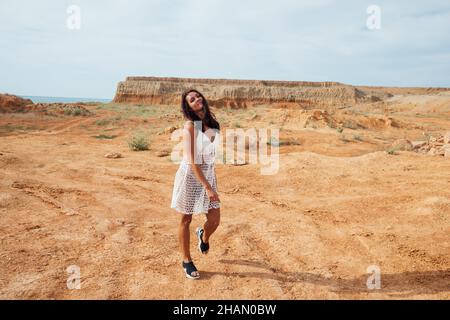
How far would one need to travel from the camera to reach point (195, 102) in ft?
9.87

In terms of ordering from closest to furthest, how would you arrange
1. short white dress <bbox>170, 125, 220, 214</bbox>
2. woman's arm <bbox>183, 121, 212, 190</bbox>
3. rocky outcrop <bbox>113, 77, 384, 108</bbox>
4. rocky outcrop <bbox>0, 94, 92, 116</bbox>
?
woman's arm <bbox>183, 121, 212, 190</bbox> → short white dress <bbox>170, 125, 220, 214</bbox> → rocky outcrop <bbox>0, 94, 92, 116</bbox> → rocky outcrop <bbox>113, 77, 384, 108</bbox>

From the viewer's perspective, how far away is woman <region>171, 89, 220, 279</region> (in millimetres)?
2971

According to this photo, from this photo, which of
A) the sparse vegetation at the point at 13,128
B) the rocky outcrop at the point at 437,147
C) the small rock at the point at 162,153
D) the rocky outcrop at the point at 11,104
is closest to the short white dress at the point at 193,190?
the small rock at the point at 162,153

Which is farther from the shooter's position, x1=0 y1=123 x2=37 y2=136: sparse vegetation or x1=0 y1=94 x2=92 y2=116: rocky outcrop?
x1=0 y1=94 x2=92 y2=116: rocky outcrop

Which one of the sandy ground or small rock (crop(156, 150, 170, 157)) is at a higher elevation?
small rock (crop(156, 150, 170, 157))

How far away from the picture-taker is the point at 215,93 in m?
44.6

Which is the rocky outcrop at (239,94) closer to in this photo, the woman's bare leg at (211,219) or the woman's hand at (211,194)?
the woman's bare leg at (211,219)

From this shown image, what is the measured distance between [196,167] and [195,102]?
0.56 metres

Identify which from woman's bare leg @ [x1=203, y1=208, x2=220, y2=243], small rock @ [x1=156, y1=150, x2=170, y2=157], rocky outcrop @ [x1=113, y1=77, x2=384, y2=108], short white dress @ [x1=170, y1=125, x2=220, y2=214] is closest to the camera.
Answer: short white dress @ [x1=170, y1=125, x2=220, y2=214]

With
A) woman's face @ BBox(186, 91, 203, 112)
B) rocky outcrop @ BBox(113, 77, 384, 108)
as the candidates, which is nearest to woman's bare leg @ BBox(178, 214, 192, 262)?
woman's face @ BBox(186, 91, 203, 112)

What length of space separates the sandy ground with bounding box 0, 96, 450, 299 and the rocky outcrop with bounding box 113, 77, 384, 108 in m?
35.1

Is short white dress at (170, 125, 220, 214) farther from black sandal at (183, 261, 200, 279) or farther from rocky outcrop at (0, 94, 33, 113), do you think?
rocky outcrop at (0, 94, 33, 113)

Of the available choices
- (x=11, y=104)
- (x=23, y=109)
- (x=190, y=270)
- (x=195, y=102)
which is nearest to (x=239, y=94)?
(x=23, y=109)
